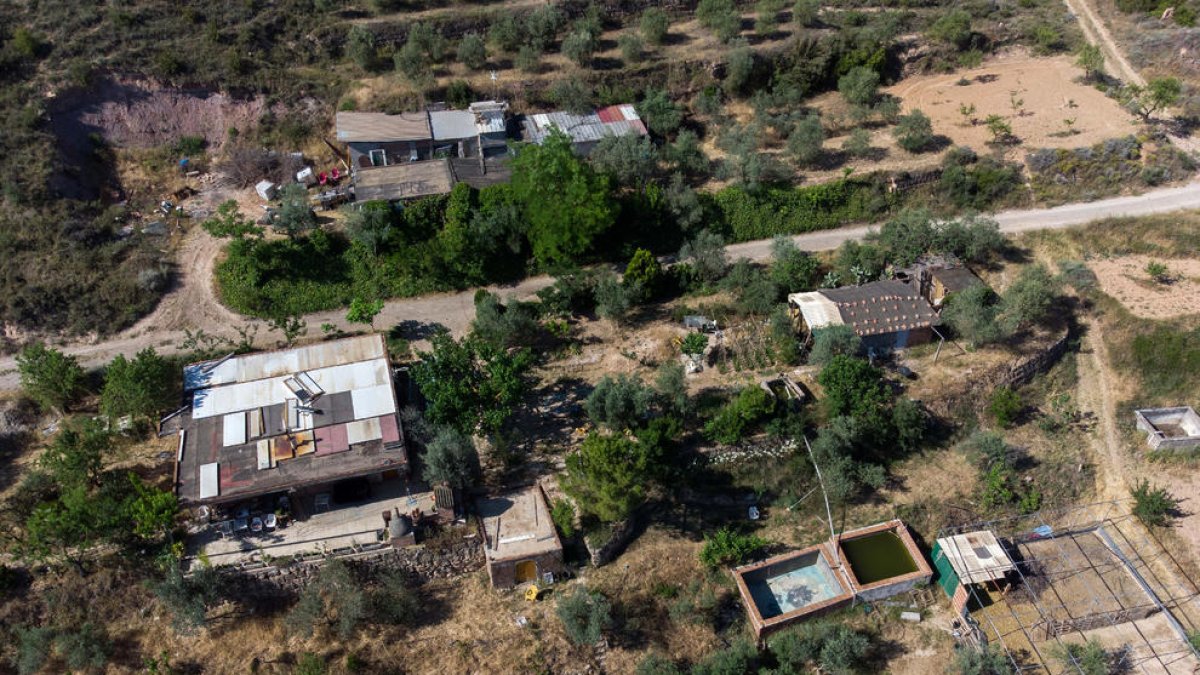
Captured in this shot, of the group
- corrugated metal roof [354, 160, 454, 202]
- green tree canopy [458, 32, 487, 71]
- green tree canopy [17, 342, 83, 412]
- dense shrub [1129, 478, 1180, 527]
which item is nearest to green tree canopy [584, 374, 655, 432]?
corrugated metal roof [354, 160, 454, 202]

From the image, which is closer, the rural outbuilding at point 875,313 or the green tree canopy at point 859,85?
the rural outbuilding at point 875,313

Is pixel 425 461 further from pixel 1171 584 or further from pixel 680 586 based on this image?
pixel 1171 584

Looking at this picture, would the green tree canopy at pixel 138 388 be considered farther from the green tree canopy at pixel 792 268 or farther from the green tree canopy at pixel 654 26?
the green tree canopy at pixel 654 26

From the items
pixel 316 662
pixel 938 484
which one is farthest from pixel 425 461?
pixel 938 484

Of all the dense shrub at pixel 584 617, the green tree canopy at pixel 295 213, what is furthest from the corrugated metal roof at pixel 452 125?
the dense shrub at pixel 584 617

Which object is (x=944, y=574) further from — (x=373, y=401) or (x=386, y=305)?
(x=386, y=305)

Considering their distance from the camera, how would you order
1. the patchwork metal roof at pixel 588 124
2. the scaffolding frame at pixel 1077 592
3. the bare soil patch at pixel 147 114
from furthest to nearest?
the patchwork metal roof at pixel 588 124
the bare soil patch at pixel 147 114
the scaffolding frame at pixel 1077 592
